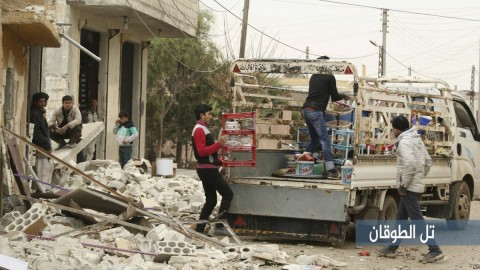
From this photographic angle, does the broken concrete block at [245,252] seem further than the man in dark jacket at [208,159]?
No

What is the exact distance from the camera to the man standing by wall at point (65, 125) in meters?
17.4

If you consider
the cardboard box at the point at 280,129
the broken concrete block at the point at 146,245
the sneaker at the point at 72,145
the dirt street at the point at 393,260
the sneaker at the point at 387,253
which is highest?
the cardboard box at the point at 280,129

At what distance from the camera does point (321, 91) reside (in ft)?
47.3

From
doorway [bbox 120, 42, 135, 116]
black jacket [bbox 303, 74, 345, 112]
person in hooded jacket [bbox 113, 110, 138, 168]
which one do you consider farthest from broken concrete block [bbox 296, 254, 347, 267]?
doorway [bbox 120, 42, 135, 116]

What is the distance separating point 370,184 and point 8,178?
16.0 feet

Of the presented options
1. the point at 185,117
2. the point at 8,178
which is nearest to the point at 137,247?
the point at 8,178

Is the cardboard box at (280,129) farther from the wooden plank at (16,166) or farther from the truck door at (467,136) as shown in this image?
the wooden plank at (16,166)

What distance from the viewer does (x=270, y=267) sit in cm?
1138

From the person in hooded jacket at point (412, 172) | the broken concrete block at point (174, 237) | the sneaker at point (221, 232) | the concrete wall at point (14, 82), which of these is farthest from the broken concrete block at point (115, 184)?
the person in hooded jacket at point (412, 172)

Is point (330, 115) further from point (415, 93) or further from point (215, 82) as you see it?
point (215, 82)

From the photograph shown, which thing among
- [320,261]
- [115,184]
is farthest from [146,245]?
[115,184]

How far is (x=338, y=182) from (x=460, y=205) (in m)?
4.18

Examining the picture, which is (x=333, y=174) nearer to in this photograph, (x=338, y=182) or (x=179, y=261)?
(x=338, y=182)

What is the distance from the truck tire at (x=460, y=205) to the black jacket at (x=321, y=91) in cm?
335
